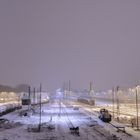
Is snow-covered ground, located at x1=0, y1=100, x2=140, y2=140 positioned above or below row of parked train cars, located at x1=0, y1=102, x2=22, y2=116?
below

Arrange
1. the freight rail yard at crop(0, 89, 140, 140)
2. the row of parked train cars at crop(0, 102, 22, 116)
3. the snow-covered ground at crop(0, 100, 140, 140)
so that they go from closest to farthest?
Result: the snow-covered ground at crop(0, 100, 140, 140) < the freight rail yard at crop(0, 89, 140, 140) < the row of parked train cars at crop(0, 102, 22, 116)

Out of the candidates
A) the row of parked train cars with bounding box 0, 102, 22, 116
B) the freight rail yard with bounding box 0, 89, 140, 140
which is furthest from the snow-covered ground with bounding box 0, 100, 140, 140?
the row of parked train cars with bounding box 0, 102, 22, 116

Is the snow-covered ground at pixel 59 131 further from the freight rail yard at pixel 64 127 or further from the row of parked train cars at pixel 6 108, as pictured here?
the row of parked train cars at pixel 6 108

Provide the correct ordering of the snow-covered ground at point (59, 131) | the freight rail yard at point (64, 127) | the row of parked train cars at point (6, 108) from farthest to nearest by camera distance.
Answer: the row of parked train cars at point (6, 108) → the freight rail yard at point (64, 127) → the snow-covered ground at point (59, 131)

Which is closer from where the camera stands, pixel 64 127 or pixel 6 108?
pixel 64 127

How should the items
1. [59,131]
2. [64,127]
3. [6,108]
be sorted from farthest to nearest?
[6,108] < [64,127] < [59,131]

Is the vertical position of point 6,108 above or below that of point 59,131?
above

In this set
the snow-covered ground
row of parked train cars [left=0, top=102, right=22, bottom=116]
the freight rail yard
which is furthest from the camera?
row of parked train cars [left=0, top=102, right=22, bottom=116]

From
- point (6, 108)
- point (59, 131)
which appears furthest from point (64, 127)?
point (6, 108)

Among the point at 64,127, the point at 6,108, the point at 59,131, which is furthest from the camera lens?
the point at 6,108

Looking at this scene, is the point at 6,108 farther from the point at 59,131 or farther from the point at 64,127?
the point at 59,131

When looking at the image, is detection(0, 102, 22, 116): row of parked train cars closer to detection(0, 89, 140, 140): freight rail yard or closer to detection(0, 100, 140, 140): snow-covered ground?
detection(0, 89, 140, 140): freight rail yard

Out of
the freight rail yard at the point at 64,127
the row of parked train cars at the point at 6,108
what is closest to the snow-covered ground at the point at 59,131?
the freight rail yard at the point at 64,127

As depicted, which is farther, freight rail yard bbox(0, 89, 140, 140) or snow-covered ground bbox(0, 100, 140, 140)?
freight rail yard bbox(0, 89, 140, 140)
